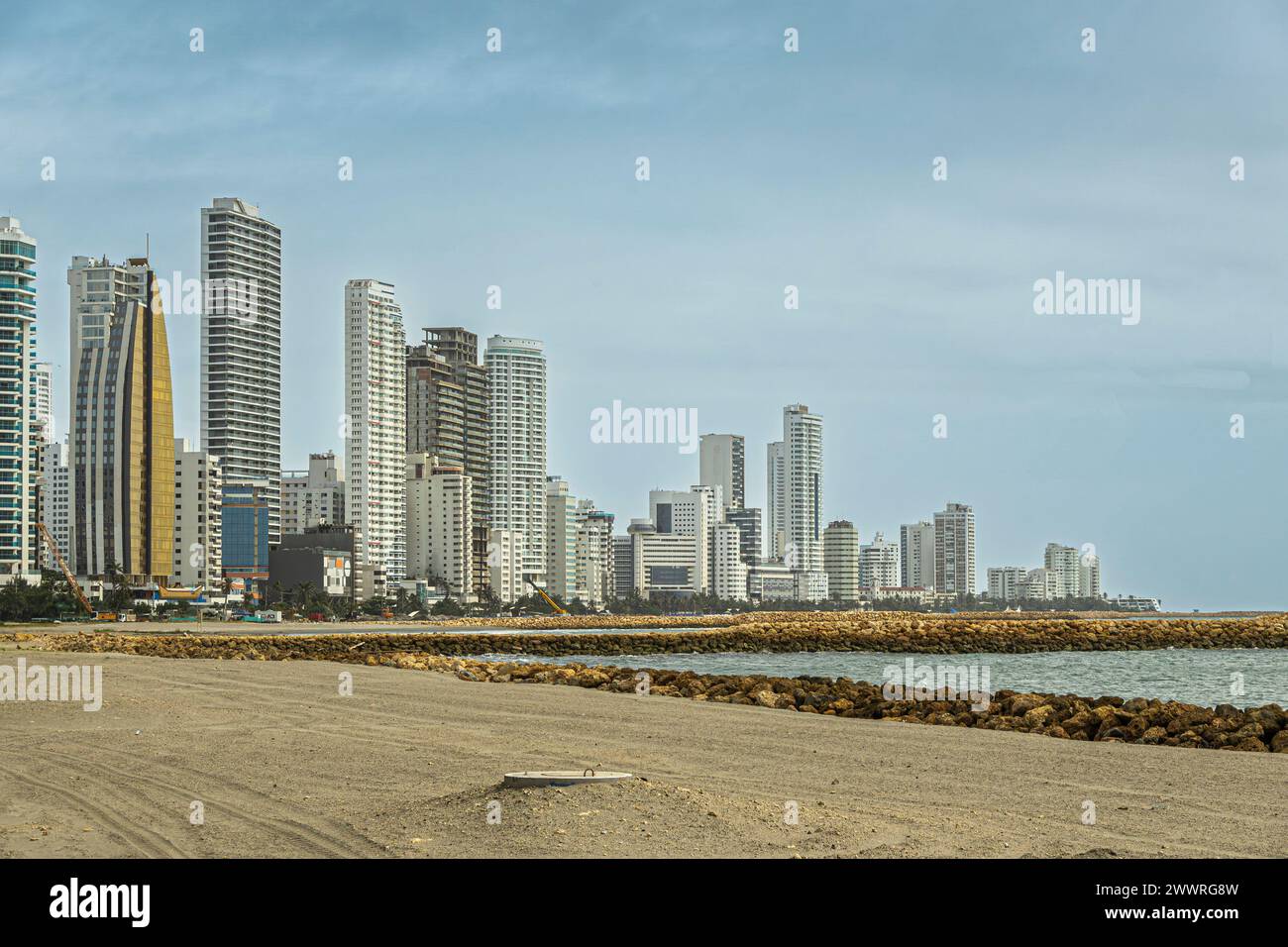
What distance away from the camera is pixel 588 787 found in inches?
506

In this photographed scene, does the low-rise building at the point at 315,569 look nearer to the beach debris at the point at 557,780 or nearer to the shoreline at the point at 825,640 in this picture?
the shoreline at the point at 825,640

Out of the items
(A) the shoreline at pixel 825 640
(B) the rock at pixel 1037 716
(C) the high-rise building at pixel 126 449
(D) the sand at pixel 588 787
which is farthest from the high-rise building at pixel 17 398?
(B) the rock at pixel 1037 716

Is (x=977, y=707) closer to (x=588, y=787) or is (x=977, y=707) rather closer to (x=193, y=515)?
(x=588, y=787)

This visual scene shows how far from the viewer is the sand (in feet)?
38.4

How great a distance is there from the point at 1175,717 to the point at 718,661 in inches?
1623

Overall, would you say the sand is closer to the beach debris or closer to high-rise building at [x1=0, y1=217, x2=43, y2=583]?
the beach debris

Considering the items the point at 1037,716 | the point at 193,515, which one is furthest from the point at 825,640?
the point at 193,515

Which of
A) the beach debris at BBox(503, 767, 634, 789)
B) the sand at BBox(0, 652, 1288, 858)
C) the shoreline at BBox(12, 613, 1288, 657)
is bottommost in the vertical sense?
the shoreline at BBox(12, 613, 1288, 657)

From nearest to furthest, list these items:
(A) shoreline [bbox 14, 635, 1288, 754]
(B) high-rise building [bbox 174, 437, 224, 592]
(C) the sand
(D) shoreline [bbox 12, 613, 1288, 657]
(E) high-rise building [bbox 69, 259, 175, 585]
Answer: (C) the sand
(A) shoreline [bbox 14, 635, 1288, 754]
(D) shoreline [bbox 12, 613, 1288, 657]
(E) high-rise building [bbox 69, 259, 175, 585]
(B) high-rise building [bbox 174, 437, 224, 592]

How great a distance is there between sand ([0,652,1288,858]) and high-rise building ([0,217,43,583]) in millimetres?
140622

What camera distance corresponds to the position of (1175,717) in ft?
79.6

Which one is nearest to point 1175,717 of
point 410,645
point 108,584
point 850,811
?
point 850,811

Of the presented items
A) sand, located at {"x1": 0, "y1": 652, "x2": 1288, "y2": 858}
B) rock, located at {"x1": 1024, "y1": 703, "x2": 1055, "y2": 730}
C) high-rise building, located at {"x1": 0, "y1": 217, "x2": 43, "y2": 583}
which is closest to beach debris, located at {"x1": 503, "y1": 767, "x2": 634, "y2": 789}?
sand, located at {"x1": 0, "y1": 652, "x2": 1288, "y2": 858}
